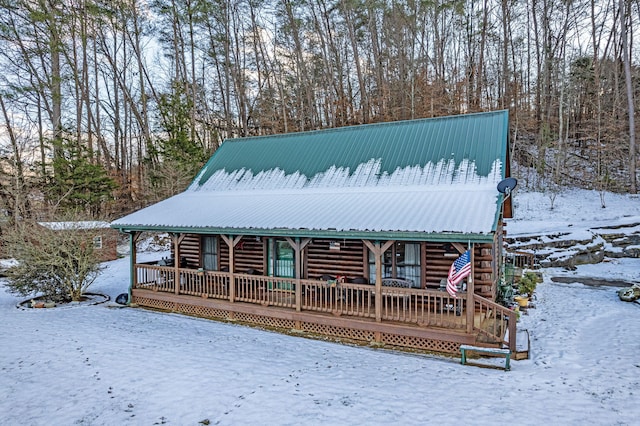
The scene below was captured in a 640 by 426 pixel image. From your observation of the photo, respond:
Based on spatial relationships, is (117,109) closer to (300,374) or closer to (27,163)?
(27,163)

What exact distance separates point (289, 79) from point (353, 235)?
2567 cm

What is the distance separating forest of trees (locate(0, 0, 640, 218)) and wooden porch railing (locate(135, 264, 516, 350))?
1473cm

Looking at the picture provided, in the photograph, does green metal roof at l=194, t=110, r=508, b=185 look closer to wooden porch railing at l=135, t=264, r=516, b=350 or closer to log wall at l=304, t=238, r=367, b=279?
log wall at l=304, t=238, r=367, b=279

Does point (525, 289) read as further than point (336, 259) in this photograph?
Yes

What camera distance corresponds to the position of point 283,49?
3145 centimetres

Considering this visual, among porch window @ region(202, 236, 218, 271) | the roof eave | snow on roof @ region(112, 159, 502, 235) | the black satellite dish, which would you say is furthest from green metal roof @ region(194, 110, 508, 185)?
the roof eave

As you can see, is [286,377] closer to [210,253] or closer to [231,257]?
[231,257]

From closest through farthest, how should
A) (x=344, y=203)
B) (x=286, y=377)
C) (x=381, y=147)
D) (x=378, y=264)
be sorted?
(x=286, y=377), (x=378, y=264), (x=344, y=203), (x=381, y=147)


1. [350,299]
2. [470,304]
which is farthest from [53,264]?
[470,304]

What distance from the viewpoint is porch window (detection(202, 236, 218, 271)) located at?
13625 millimetres

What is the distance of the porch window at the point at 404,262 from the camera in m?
10.6

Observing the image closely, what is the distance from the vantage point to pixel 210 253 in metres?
13.8

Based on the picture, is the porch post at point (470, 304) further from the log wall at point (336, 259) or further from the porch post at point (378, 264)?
the log wall at point (336, 259)

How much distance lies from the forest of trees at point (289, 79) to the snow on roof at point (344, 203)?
42.4 ft
